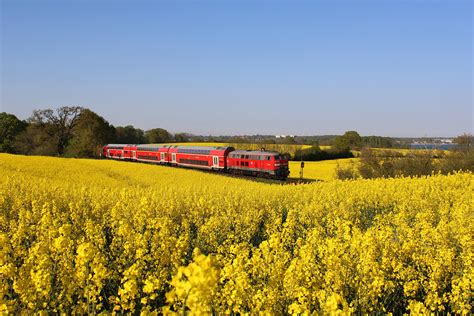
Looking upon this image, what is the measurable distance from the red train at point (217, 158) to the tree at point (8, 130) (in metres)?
27.8

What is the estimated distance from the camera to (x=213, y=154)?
4703 centimetres

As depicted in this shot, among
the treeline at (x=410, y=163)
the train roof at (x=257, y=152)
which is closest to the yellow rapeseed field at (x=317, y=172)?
the treeline at (x=410, y=163)

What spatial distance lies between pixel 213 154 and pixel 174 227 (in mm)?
36019

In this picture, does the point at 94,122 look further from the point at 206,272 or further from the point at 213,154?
the point at 206,272

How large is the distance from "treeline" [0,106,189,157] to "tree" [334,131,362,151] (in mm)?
48203

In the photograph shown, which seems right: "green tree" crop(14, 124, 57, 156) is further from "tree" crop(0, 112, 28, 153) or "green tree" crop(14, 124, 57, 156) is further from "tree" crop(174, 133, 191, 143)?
"tree" crop(174, 133, 191, 143)

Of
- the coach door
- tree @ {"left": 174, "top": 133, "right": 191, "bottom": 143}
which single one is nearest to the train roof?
the coach door

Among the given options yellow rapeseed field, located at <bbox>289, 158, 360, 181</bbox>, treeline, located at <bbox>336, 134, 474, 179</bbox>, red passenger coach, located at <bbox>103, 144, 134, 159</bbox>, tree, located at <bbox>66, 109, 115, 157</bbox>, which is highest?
tree, located at <bbox>66, 109, 115, 157</bbox>

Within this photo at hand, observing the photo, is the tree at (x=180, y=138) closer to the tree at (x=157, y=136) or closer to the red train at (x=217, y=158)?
the tree at (x=157, y=136)

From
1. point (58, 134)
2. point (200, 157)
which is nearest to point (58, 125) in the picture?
point (58, 134)

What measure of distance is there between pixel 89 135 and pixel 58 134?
15.8 m

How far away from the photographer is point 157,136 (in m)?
119

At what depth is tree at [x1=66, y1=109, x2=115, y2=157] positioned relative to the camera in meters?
68.2

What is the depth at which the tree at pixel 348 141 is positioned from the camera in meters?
80.6
